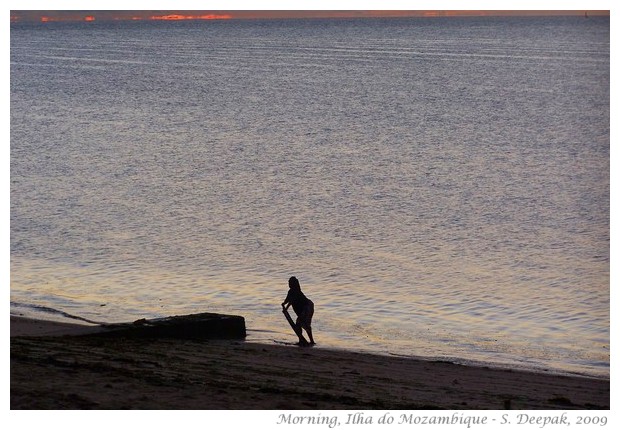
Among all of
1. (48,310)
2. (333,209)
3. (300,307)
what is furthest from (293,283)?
(333,209)

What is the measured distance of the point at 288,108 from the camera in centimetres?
7181

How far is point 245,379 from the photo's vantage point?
45.2 feet

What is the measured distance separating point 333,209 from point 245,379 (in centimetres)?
2288

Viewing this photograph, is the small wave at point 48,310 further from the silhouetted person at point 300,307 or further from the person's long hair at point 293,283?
the person's long hair at point 293,283

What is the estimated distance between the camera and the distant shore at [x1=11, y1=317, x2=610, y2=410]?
1193 centimetres

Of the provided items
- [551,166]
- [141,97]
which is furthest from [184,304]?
[141,97]

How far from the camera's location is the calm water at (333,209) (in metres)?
→ 22.3

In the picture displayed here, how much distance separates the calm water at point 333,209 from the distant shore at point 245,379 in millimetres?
1935

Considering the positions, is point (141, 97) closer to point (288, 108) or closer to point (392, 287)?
point (288, 108)

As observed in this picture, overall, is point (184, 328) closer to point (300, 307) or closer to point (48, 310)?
point (300, 307)

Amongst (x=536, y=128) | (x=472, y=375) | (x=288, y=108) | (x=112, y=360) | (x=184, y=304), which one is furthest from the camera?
(x=288, y=108)

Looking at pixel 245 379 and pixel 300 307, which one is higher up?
pixel 245 379

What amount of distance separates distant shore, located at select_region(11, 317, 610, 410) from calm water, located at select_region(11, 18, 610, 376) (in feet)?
6.35
